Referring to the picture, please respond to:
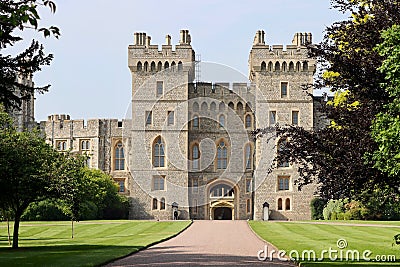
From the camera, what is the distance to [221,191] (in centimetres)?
5106

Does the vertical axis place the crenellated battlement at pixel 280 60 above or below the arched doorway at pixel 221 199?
above

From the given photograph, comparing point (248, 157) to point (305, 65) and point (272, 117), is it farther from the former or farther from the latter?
point (305, 65)

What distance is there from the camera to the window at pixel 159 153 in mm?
50188

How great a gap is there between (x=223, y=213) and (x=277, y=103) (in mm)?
9514

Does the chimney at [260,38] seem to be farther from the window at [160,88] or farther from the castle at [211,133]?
the window at [160,88]

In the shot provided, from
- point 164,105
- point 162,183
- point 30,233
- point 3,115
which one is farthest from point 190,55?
point 3,115

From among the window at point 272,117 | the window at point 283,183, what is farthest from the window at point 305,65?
the window at point 283,183

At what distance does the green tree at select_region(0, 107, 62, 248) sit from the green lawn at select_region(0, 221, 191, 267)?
1847mm

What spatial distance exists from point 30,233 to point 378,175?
22.2 meters

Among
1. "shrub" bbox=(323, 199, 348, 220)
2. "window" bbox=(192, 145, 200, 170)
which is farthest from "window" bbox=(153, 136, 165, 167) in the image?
Result: "shrub" bbox=(323, 199, 348, 220)

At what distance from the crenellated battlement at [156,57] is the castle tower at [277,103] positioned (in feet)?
16.8

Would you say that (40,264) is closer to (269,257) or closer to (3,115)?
(269,257)

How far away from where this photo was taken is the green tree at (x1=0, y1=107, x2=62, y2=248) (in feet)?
72.2

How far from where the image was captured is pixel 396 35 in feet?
39.1
